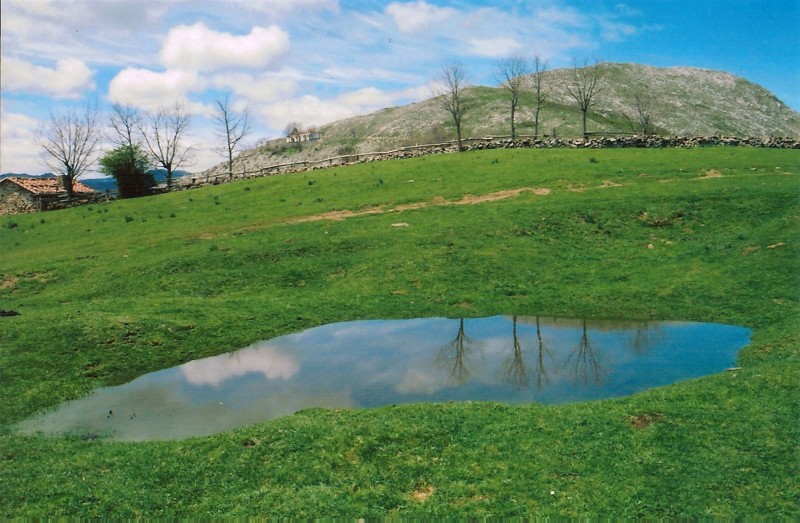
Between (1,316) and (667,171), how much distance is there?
1778 inches

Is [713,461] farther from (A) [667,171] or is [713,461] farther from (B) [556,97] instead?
(B) [556,97]

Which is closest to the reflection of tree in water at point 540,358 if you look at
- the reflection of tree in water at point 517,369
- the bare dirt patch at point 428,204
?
the reflection of tree in water at point 517,369

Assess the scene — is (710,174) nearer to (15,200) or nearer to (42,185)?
(15,200)

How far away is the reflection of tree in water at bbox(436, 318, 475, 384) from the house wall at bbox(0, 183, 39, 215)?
67.9m

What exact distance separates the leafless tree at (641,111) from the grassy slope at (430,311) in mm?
89237

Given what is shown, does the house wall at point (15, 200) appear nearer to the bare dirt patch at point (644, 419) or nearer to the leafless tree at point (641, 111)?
the bare dirt patch at point (644, 419)

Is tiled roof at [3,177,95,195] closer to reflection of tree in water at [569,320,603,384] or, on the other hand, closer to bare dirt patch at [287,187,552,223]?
bare dirt patch at [287,187,552,223]

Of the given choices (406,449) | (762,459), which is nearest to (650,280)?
(762,459)

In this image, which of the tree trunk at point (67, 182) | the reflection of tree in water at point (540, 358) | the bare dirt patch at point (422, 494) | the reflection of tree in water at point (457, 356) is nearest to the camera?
the bare dirt patch at point (422, 494)

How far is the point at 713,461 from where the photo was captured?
1047 centimetres

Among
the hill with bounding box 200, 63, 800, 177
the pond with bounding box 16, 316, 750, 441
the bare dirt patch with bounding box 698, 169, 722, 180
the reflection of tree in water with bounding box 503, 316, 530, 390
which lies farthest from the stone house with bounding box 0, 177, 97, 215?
the bare dirt patch with bounding box 698, 169, 722, 180

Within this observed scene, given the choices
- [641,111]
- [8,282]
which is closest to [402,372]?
[8,282]

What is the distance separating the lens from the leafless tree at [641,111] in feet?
441

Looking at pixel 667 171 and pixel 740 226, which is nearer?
pixel 740 226
